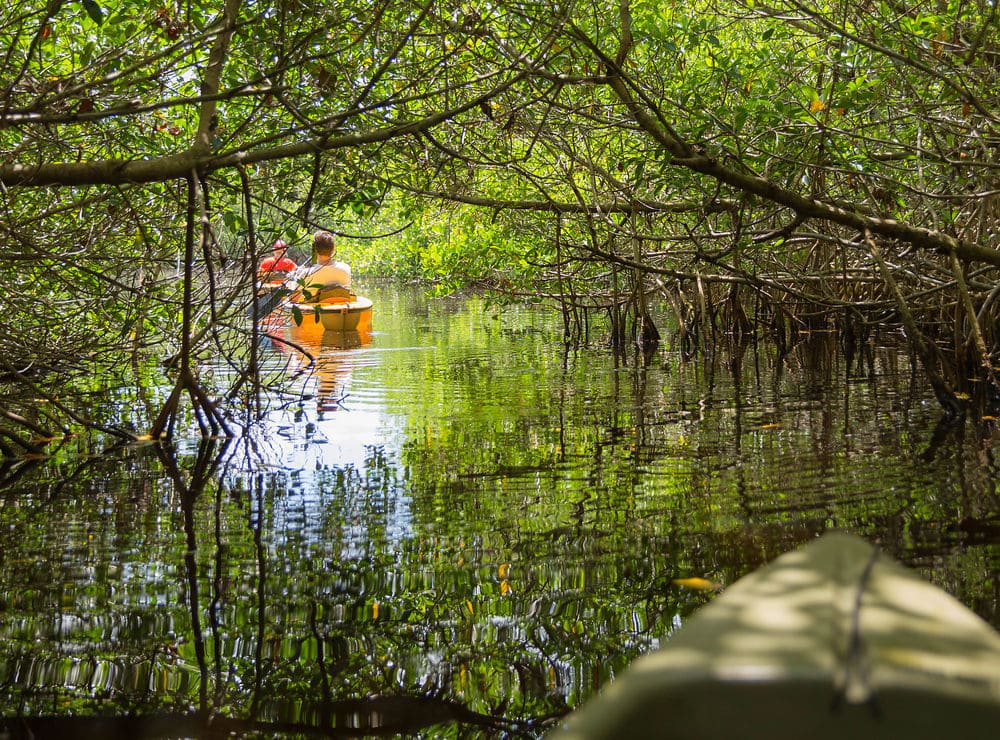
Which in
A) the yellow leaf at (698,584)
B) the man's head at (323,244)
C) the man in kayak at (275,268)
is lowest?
the yellow leaf at (698,584)

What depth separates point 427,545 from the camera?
3.34 metres

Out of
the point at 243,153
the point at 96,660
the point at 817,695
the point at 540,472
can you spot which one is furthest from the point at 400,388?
the point at 817,695

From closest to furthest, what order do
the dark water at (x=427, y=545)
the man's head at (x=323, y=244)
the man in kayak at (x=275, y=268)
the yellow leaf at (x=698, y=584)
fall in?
the dark water at (x=427, y=545), the yellow leaf at (x=698, y=584), the man in kayak at (x=275, y=268), the man's head at (x=323, y=244)

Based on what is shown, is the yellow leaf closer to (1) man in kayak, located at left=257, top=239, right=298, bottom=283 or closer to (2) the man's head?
(1) man in kayak, located at left=257, top=239, right=298, bottom=283

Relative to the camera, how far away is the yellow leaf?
2756 mm

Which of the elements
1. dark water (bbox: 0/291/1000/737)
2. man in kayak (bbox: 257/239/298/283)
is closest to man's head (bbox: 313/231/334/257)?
man in kayak (bbox: 257/239/298/283)

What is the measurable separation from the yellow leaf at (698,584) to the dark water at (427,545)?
0.04 m

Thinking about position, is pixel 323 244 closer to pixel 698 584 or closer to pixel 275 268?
pixel 275 268

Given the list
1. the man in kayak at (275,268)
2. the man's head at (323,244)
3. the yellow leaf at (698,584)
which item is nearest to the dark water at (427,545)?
the yellow leaf at (698,584)

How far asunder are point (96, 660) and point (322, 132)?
6.76 ft

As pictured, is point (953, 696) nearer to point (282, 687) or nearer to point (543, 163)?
point (282, 687)

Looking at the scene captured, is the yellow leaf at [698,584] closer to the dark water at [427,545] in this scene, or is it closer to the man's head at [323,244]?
the dark water at [427,545]

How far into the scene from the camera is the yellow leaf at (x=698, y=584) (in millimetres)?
2756

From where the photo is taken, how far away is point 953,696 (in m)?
1.13
